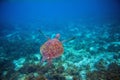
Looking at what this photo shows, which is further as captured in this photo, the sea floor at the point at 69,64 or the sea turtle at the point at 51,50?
the sea floor at the point at 69,64

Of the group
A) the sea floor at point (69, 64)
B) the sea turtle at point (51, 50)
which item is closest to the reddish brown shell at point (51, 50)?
the sea turtle at point (51, 50)

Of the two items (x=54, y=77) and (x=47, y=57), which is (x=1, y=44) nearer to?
(x=54, y=77)

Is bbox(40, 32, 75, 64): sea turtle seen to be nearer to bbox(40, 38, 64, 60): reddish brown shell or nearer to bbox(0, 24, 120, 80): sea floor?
bbox(40, 38, 64, 60): reddish brown shell

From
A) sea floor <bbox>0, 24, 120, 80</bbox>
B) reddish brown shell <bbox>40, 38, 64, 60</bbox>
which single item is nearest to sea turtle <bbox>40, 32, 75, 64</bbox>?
reddish brown shell <bbox>40, 38, 64, 60</bbox>

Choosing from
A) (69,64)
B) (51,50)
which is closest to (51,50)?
(51,50)

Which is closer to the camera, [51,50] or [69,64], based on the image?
[51,50]

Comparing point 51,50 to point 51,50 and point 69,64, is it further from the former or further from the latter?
point 69,64

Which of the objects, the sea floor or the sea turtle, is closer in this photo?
the sea turtle

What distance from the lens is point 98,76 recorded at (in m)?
7.56

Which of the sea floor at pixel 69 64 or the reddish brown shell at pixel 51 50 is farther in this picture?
the sea floor at pixel 69 64

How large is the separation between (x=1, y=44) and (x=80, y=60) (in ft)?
29.1

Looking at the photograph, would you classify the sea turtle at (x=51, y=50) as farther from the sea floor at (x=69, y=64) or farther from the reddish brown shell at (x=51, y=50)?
the sea floor at (x=69, y=64)

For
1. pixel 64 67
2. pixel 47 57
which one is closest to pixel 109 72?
pixel 64 67

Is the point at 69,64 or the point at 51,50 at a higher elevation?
the point at 69,64
